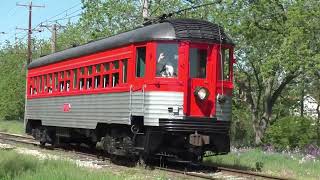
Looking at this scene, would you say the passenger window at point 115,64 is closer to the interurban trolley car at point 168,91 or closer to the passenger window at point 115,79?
the interurban trolley car at point 168,91

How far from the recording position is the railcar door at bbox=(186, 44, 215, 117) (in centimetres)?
1381

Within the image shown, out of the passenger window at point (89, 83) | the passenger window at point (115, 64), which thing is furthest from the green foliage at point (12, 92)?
the passenger window at point (115, 64)

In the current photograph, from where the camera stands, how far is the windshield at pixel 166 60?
45.6 ft

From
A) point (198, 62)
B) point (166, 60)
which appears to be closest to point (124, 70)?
point (166, 60)

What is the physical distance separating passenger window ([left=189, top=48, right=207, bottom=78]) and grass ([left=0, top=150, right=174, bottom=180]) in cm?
261

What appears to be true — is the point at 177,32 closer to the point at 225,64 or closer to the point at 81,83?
the point at 225,64

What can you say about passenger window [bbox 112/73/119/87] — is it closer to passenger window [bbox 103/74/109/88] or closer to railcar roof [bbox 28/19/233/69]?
passenger window [bbox 103/74/109/88]

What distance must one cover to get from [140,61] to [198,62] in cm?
142

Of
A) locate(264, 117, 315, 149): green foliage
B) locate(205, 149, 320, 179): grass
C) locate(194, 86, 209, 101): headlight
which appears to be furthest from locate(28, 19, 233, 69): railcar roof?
locate(264, 117, 315, 149): green foliage

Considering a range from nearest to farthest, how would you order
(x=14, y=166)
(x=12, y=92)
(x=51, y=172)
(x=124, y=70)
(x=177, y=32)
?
(x=51, y=172) < (x=14, y=166) < (x=177, y=32) < (x=124, y=70) < (x=12, y=92)

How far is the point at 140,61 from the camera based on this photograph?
14.4 meters

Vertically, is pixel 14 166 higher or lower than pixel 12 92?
lower

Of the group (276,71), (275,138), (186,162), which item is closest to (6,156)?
(186,162)

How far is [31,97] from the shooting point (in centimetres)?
2314
